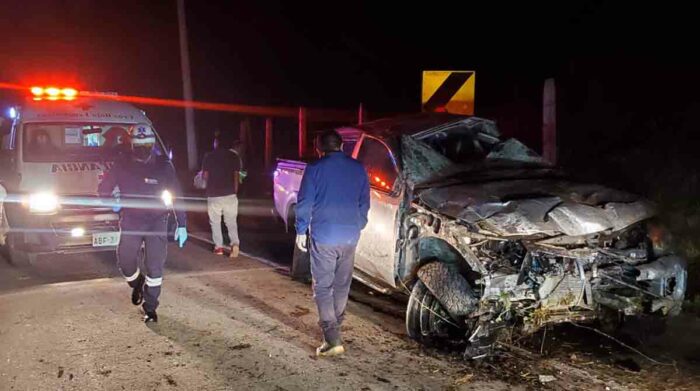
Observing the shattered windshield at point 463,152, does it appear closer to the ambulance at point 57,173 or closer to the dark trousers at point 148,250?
the dark trousers at point 148,250

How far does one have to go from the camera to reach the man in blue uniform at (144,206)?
232 inches

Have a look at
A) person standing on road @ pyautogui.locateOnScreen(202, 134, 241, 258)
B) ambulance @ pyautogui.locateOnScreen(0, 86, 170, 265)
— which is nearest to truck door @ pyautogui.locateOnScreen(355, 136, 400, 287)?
person standing on road @ pyautogui.locateOnScreen(202, 134, 241, 258)

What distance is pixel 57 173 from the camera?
8125 millimetres

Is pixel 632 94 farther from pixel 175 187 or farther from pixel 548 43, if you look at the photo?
pixel 175 187

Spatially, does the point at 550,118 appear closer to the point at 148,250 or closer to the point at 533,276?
the point at 533,276

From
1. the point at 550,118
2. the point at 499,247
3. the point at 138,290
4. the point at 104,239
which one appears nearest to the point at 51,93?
the point at 104,239

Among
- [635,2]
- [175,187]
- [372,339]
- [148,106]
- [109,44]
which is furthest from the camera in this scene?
[109,44]

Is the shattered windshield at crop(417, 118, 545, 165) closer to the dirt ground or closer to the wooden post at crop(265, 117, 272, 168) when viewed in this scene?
the dirt ground

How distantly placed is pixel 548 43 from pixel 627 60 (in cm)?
338

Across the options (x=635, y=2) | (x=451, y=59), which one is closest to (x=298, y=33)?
(x=451, y=59)

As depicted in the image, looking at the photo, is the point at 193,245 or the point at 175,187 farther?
the point at 193,245

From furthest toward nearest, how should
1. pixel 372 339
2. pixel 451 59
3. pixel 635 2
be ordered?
pixel 451 59 → pixel 635 2 → pixel 372 339

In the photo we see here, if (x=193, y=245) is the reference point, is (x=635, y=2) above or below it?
above

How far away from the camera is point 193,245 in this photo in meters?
9.80
